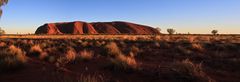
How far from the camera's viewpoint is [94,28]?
13288cm

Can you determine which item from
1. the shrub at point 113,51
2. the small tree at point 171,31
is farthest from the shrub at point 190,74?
the small tree at point 171,31

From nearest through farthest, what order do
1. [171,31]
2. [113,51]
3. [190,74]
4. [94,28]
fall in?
1. [190,74]
2. [113,51]
3. [171,31]
4. [94,28]

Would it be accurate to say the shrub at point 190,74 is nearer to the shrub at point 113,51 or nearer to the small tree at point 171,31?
the shrub at point 113,51

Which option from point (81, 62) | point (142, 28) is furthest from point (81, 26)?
point (81, 62)

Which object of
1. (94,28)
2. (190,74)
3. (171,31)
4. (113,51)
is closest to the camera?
(190,74)

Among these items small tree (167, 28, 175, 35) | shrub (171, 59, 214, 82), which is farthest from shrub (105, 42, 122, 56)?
small tree (167, 28, 175, 35)

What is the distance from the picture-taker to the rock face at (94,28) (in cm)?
12206


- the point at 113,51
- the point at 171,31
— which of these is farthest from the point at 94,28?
the point at 113,51

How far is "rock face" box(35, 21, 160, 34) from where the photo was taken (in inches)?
→ 4806

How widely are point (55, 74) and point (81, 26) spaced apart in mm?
124834

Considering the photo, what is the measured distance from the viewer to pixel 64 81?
5746 millimetres

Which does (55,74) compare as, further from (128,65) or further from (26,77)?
(128,65)

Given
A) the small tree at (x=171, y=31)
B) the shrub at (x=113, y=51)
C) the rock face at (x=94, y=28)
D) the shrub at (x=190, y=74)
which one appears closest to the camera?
the shrub at (x=190, y=74)

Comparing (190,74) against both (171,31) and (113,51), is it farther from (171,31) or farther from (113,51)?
(171,31)
